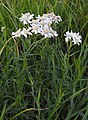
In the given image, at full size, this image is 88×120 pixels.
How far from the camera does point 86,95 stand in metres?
1.38

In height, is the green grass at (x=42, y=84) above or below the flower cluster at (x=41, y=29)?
below

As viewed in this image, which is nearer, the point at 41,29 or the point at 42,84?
the point at 41,29

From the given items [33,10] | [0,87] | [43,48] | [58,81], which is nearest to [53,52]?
[43,48]

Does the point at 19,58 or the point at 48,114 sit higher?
the point at 19,58

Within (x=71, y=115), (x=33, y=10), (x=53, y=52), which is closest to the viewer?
(x=71, y=115)

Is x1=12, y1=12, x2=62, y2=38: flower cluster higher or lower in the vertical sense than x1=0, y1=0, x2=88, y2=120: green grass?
higher

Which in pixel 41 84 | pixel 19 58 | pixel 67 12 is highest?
pixel 67 12

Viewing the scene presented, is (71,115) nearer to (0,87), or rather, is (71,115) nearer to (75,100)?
(75,100)

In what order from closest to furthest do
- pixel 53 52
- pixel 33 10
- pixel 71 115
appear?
pixel 71 115 < pixel 53 52 < pixel 33 10

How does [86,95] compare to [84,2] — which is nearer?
[86,95]

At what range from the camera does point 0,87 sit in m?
1.39

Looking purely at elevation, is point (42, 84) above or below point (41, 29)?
below

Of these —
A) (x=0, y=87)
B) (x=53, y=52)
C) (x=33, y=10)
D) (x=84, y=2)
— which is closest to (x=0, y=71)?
(x=0, y=87)

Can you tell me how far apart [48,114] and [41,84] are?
0.16 metres
